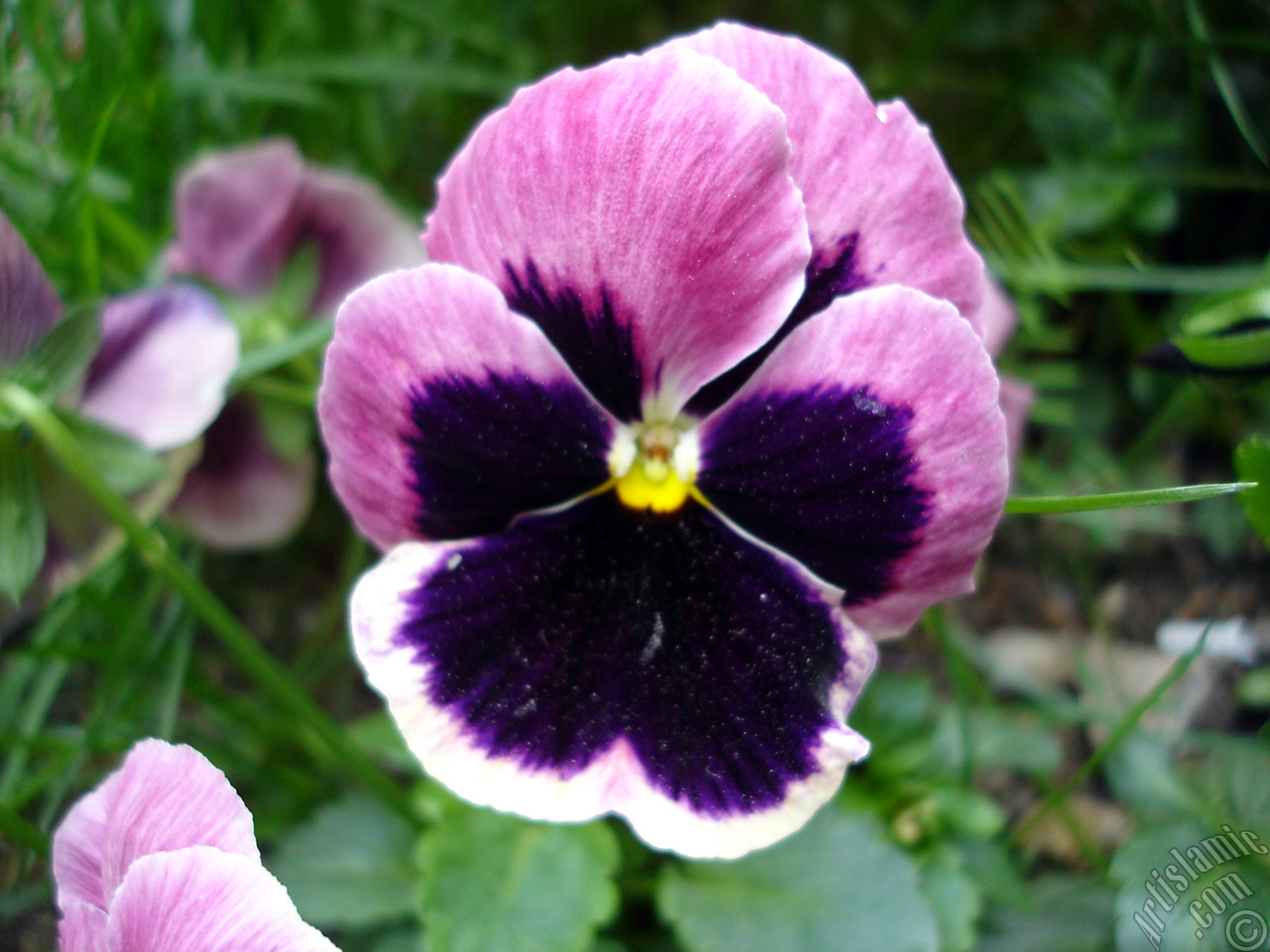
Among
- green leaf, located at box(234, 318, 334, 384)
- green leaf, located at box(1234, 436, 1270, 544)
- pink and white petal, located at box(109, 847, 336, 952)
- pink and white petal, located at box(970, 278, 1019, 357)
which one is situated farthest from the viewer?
pink and white petal, located at box(970, 278, 1019, 357)

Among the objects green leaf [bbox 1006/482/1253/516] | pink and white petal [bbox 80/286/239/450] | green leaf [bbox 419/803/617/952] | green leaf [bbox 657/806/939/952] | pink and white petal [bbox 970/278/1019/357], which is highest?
pink and white petal [bbox 80/286/239/450]

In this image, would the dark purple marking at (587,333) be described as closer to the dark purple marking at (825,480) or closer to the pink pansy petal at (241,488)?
the dark purple marking at (825,480)

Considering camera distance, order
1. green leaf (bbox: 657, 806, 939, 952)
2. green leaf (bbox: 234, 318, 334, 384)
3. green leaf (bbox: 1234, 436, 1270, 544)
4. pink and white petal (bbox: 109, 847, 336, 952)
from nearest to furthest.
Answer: pink and white petal (bbox: 109, 847, 336, 952), green leaf (bbox: 1234, 436, 1270, 544), green leaf (bbox: 657, 806, 939, 952), green leaf (bbox: 234, 318, 334, 384)

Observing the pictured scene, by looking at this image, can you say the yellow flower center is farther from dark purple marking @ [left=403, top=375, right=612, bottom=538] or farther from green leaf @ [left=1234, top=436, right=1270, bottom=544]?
green leaf @ [left=1234, top=436, right=1270, bottom=544]

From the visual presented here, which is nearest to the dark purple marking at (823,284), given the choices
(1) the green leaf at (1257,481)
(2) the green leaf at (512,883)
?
(1) the green leaf at (1257,481)

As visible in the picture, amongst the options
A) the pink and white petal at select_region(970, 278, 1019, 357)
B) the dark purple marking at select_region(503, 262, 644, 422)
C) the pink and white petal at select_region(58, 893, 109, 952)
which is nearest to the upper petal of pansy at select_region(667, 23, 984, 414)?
the dark purple marking at select_region(503, 262, 644, 422)

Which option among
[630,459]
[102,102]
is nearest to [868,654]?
[630,459]

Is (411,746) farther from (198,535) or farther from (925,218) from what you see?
(198,535)

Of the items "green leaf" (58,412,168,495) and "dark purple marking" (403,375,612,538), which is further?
"green leaf" (58,412,168,495)
